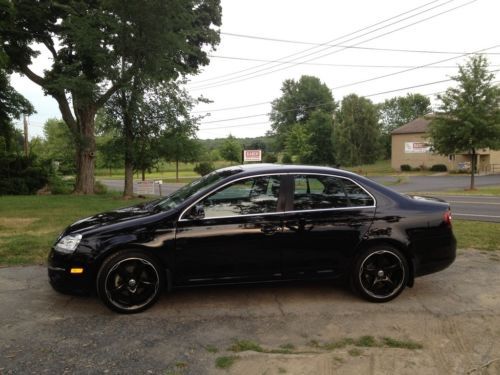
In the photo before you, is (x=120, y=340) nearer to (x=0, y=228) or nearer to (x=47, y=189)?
(x=0, y=228)

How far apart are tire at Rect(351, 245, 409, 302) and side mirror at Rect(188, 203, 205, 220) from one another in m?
1.74

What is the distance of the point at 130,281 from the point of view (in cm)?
424

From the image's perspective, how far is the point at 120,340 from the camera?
367cm

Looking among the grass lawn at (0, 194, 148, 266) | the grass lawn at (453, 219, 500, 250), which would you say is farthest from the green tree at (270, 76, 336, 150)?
the grass lawn at (453, 219, 500, 250)

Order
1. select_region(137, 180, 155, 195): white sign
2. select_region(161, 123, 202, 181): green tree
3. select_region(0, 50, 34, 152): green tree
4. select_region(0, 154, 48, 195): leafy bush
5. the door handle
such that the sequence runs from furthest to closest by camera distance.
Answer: select_region(0, 154, 48, 195): leafy bush → select_region(0, 50, 34, 152): green tree → select_region(137, 180, 155, 195): white sign → select_region(161, 123, 202, 181): green tree → the door handle

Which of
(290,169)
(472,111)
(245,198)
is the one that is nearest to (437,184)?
(472,111)

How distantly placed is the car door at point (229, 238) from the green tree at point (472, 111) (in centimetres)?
2215

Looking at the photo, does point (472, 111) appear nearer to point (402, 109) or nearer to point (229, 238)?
point (229, 238)

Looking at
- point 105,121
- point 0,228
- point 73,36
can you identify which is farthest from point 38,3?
point 0,228

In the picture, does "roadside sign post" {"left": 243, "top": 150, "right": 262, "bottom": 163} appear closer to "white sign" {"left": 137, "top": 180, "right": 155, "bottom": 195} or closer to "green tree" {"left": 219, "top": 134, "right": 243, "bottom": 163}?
"white sign" {"left": 137, "top": 180, "right": 155, "bottom": 195}

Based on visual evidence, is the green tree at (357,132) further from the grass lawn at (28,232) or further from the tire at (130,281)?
the tire at (130,281)

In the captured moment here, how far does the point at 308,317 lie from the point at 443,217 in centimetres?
198

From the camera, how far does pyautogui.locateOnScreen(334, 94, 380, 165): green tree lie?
51.3m

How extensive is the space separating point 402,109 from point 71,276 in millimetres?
91725
